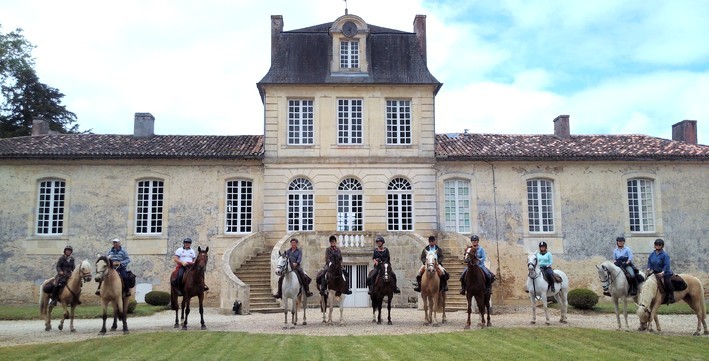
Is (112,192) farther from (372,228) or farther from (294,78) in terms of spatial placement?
(372,228)

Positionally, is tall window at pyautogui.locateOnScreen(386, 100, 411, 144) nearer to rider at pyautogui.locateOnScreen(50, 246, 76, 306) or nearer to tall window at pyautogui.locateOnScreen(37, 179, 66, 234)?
tall window at pyautogui.locateOnScreen(37, 179, 66, 234)

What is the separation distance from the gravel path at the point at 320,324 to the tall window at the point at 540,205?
6481mm

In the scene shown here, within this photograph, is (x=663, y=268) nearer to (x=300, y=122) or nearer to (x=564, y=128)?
(x=564, y=128)

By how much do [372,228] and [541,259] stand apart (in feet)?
31.4

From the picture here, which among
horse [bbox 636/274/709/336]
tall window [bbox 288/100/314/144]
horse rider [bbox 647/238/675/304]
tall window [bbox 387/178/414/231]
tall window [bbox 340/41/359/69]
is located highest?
tall window [bbox 340/41/359/69]

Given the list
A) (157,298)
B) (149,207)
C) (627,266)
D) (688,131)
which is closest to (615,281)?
(627,266)

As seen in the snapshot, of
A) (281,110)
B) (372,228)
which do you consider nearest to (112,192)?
(281,110)

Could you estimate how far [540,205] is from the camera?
25.2 m

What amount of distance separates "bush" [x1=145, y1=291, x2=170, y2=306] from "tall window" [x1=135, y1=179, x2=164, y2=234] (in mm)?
3410

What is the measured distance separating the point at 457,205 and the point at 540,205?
133 inches

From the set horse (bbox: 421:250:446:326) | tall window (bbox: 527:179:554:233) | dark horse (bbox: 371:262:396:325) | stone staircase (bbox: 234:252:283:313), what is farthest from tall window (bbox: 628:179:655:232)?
stone staircase (bbox: 234:252:283:313)

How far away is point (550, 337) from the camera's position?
1242 centimetres

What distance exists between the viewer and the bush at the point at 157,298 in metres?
21.7

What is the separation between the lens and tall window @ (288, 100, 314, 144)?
24.8 meters
